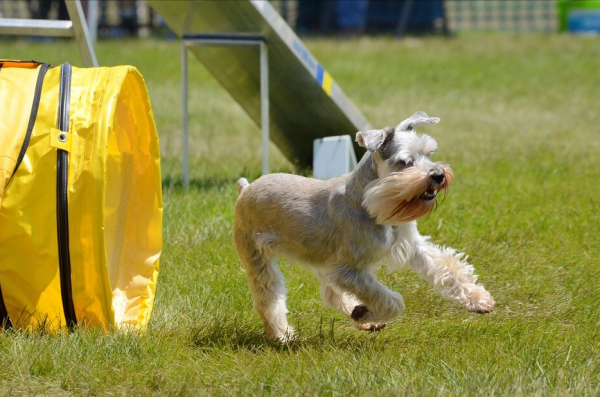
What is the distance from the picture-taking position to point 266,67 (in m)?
6.96

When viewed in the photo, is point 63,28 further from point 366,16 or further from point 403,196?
point 366,16

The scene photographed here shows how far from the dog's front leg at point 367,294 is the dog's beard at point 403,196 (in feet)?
1.00

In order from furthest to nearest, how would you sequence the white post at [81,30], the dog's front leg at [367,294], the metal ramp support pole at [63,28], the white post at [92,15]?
the white post at [92,15]
the white post at [81,30]
the metal ramp support pole at [63,28]
the dog's front leg at [367,294]

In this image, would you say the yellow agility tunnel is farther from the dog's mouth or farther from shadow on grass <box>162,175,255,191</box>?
shadow on grass <box>162,175,255,191</box>

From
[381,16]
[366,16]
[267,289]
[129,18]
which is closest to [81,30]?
[267,289]

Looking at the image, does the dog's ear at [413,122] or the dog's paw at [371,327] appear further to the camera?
the dog's paw at [371,327]

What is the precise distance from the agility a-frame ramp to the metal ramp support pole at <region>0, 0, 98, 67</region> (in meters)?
1.29

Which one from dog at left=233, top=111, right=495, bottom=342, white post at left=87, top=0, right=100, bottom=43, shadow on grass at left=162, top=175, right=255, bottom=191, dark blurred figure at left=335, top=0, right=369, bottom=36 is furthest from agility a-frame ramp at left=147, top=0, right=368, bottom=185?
dark blurred figure at left=335, top=0, right=369, bottom=36

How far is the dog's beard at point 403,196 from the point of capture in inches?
153

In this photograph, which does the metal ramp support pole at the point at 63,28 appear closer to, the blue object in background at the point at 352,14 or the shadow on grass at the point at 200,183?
the shadow on grass at the point at 200,183

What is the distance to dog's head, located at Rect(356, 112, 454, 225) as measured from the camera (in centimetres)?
388

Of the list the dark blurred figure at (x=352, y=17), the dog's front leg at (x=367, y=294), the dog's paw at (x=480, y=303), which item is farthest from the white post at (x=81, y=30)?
the dark blurred figure at (x=352, y=17)

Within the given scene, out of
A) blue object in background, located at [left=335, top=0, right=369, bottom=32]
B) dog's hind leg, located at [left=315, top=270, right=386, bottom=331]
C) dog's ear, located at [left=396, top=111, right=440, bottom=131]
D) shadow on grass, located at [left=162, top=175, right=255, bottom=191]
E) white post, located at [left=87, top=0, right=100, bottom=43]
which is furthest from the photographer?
blue object in background, located at [left=335, top=0, right=369, bottom=32]

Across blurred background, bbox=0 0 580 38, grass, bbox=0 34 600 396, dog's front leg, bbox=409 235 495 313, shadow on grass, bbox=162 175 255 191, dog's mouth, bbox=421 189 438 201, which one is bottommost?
blurred background, bbox=0 0 580 38
